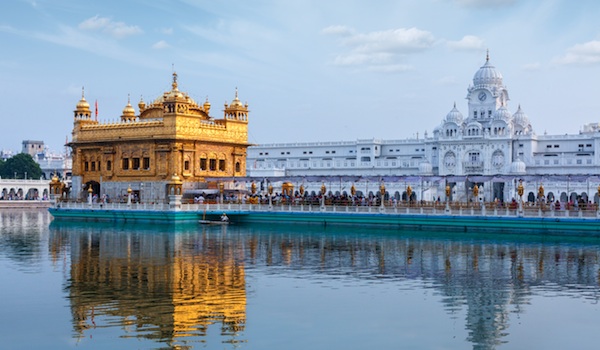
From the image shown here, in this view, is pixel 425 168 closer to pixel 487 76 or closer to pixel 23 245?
pixel 487 76

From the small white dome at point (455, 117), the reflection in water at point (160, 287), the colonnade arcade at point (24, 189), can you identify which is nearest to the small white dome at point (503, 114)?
the small white dome at point (455, 117)

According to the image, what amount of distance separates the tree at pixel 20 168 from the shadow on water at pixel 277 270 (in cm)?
8506

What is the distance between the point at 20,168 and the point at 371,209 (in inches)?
3572

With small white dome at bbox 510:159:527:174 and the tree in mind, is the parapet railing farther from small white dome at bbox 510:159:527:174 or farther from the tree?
A: the tree

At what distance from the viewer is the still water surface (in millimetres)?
15359

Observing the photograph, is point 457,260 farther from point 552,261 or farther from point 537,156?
point 537,156

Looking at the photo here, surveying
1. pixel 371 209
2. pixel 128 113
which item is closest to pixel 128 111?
pixel 128 113

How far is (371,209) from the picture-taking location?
152ft

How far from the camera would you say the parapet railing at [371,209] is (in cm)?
4094

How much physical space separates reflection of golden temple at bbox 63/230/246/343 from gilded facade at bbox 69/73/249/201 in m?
23.1

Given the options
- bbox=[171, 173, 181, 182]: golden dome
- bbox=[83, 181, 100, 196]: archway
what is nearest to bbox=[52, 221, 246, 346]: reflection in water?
bbox=[171, 173, 181, 182]: golden dome

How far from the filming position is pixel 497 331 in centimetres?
1600

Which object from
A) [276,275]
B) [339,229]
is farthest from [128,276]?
[339,229]

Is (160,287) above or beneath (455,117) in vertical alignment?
beneath
